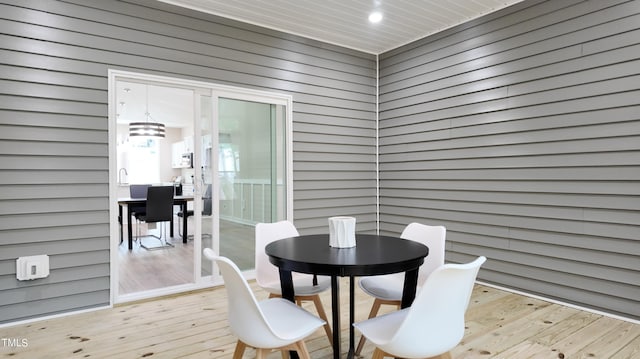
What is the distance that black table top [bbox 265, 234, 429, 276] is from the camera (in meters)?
1.67

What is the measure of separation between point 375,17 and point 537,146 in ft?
6.60

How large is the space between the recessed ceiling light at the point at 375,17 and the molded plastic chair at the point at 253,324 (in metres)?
3.04

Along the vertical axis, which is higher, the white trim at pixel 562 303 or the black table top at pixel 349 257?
the black table top at pixel 349 257

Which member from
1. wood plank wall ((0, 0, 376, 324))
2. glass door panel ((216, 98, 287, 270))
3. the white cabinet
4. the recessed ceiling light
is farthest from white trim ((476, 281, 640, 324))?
the white cabinet

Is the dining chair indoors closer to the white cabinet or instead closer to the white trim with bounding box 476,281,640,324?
the white cabinet

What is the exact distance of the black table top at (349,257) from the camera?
1674 mm

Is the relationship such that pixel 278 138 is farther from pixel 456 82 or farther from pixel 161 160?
pixel 161 160

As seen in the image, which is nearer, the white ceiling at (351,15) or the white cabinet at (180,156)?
the white ceiling at (351,15)

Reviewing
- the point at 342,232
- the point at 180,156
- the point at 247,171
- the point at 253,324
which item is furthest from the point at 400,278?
the point at 180,156

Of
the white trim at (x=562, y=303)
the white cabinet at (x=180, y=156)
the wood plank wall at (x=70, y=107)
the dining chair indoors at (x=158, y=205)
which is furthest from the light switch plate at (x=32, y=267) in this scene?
the white cabinet at (x=180, y=156)

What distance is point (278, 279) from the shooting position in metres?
2.54

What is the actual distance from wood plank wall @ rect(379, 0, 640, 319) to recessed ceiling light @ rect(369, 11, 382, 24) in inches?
29.8

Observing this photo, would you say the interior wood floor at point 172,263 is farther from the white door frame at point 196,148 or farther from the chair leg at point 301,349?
the chair leg at point 301,349

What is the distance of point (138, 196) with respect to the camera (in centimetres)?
630
